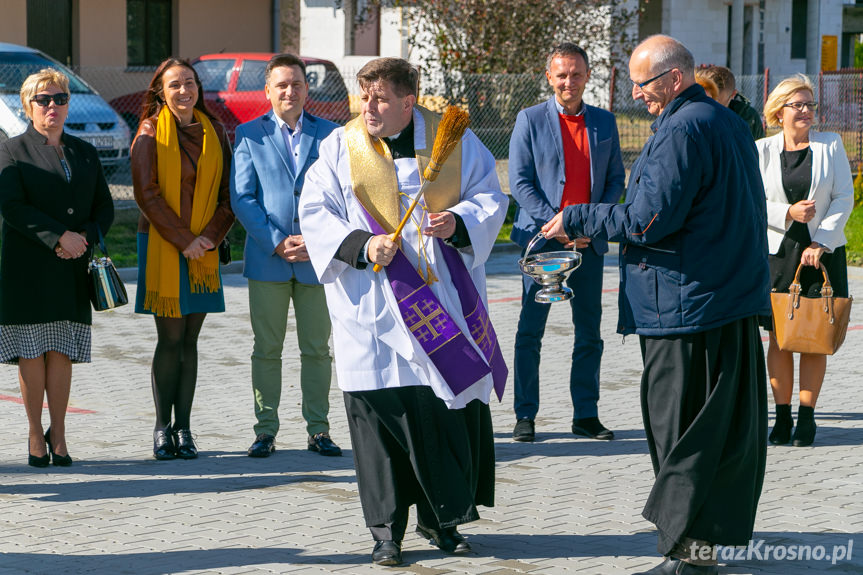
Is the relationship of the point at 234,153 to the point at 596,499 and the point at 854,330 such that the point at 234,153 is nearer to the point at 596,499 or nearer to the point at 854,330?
the point at 596,499

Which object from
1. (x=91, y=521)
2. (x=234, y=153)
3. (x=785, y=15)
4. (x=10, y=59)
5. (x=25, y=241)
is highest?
(x=785, y=15)

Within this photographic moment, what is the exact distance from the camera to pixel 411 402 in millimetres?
5559

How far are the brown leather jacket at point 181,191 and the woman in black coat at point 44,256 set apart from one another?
28 centimetres

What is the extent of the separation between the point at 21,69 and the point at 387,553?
46.1ft

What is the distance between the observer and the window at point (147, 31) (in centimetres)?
2842

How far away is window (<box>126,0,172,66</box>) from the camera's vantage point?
28422 mm

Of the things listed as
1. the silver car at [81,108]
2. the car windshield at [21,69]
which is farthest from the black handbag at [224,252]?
the car windshield at [21,69]

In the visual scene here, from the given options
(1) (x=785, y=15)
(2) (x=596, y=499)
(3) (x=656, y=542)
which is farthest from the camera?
(1) (x=785, y=15)

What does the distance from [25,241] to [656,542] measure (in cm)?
351

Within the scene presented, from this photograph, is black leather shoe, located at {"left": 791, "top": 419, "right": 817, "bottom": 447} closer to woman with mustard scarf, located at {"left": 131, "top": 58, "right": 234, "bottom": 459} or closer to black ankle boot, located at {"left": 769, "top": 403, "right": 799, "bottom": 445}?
black ankle boot, located at {"left": 769, "top": 403, "right": 799, "bottom": 445}

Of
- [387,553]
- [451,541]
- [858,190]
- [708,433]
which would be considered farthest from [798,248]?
[858,190]

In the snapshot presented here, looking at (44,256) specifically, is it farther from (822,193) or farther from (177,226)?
(822,193)

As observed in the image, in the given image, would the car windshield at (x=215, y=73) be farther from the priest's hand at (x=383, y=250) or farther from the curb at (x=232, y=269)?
the priest's hand at (x=383, y=250)

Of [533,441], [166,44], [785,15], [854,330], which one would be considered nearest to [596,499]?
[533,441]
